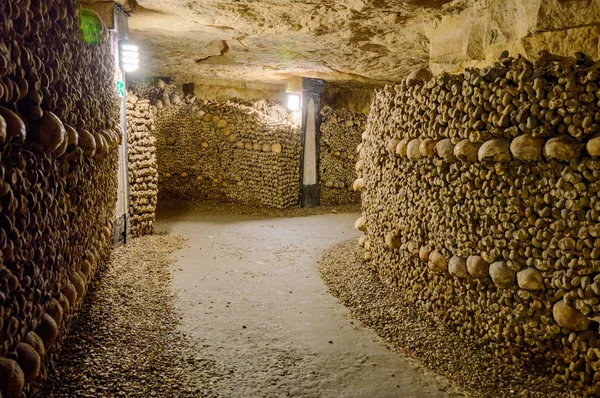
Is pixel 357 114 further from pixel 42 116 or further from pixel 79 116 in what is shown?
pixel 42 116

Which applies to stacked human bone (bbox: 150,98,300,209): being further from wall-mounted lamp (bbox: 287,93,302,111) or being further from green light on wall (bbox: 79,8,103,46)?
green light on wall (bbox: 79,8,103,46)

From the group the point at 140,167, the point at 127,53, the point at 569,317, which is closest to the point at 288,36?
the point at 127,53

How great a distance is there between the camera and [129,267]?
190 inches

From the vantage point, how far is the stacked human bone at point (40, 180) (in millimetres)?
1803

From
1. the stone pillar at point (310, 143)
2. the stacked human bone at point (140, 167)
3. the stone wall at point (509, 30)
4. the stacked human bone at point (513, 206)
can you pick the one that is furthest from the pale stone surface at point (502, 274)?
the stone pillar at point (310, 143)

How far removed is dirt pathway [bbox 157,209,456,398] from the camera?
2.78m

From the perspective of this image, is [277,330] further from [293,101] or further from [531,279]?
[293,101]

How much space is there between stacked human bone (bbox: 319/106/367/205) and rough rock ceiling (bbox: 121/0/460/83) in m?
1.28

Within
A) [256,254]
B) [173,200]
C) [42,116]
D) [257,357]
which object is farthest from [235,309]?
[173,200]

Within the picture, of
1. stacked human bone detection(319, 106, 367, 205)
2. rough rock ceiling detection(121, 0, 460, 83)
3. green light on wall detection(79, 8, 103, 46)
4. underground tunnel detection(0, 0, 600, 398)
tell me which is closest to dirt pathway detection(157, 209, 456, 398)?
underground tunnel detection(0, 0, 600, 398)

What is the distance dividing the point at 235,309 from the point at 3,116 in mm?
2631

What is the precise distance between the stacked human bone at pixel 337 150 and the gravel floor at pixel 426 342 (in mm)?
4800

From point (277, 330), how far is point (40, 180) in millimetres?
2029

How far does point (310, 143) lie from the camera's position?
9562mm
